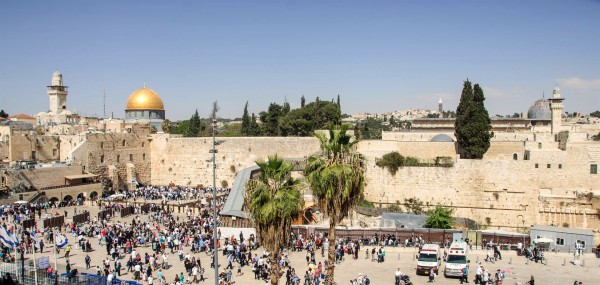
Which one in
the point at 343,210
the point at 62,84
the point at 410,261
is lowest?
the point at 410,261

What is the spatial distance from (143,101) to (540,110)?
A: 37.3 meters

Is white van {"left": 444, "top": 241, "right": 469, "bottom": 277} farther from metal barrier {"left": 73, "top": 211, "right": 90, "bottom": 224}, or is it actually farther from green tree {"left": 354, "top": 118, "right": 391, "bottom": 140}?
green tree {"left": 354, "top": 118, "right": 391, "bottom": 140}

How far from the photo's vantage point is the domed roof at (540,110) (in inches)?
1864

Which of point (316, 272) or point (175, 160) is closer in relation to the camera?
point (316, 272)

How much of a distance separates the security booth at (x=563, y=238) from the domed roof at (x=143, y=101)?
37.8 meters

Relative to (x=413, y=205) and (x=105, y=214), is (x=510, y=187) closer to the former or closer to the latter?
(x=413, y=205)

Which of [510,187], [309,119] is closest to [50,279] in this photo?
[510,187]

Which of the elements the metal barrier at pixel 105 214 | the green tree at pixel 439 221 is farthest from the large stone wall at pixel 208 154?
the green tree at pixel 439 221

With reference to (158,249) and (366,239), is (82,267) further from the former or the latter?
(366,239)

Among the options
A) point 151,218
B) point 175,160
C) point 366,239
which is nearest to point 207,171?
point 175,160

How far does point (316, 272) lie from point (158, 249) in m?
6.99

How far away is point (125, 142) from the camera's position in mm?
38875

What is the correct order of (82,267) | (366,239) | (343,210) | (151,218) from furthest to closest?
(151,218) < (366,239) < (82,267) < (343,210)

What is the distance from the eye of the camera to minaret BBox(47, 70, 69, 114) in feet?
155
